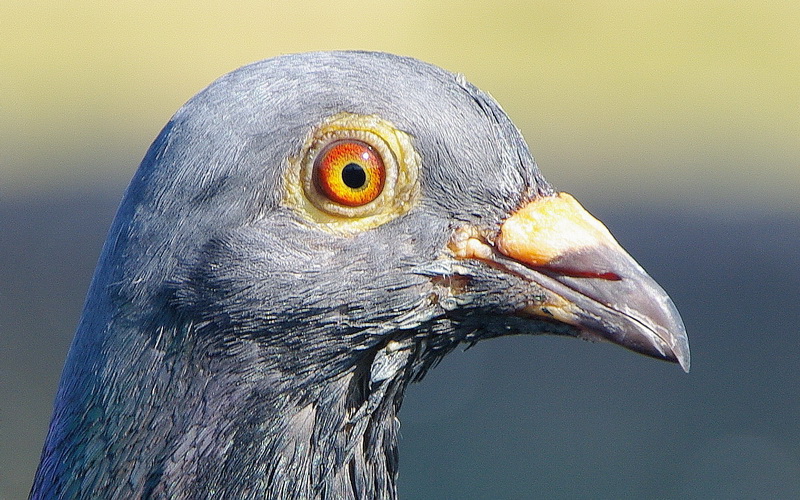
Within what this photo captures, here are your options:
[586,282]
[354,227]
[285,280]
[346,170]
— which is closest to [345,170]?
[346,170]

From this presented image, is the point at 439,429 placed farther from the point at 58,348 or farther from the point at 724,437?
the point at 58,348

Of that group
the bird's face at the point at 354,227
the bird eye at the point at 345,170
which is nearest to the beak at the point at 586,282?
the bird's face at the point at 354,227

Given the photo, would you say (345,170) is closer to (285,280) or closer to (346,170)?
(346,170)

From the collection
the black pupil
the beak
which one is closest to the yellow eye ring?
the black pupil

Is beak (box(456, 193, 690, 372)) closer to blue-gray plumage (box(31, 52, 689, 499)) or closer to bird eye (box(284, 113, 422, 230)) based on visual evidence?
blue-gray plumage (box(31, 52, 689, 499))

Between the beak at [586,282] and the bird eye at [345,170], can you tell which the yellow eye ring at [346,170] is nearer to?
the bird eye at [345,170]

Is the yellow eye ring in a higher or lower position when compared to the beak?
higher

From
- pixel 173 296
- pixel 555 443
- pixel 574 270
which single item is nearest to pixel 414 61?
pixel 574 270

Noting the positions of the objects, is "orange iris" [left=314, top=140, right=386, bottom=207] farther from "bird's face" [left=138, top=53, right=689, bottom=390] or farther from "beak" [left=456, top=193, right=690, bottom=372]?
"beak" [left=456, top=193, right=690, bottom=372]
